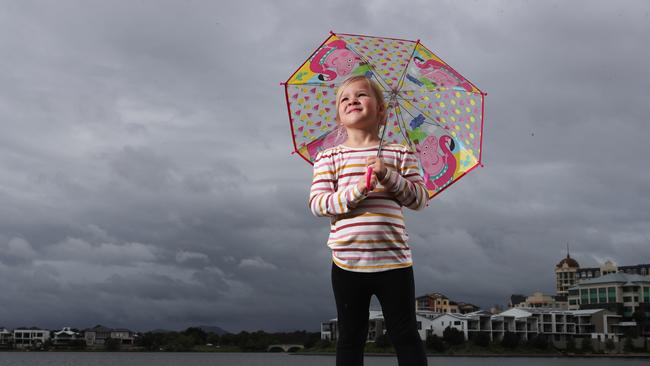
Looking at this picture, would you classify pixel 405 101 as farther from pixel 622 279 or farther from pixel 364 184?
pixel 622 279

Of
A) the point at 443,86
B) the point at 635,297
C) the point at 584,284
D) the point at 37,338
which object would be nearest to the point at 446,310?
the point at 584,284

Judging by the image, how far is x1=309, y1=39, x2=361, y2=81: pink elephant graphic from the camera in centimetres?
530

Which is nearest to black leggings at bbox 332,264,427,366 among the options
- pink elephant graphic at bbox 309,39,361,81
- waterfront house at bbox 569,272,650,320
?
pink elephant graphic at bbox 309,39,361,81

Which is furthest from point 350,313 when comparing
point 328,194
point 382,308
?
point 328,194

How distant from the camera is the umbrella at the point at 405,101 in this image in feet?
17.1

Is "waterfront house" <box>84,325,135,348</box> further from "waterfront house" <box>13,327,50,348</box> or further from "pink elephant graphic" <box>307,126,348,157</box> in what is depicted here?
"pink elephant graphic" <box>307,126,348,157</box>

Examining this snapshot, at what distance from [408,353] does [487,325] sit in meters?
111

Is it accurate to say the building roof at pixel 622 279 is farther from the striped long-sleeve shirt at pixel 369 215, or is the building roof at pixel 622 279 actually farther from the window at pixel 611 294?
the striped long-sleeve shirt at pixel 369 215

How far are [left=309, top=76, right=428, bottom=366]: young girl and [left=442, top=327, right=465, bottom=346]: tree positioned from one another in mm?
103462

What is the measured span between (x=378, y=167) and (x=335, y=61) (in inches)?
68.4

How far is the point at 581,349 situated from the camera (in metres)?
112

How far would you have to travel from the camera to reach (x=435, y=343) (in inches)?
4035

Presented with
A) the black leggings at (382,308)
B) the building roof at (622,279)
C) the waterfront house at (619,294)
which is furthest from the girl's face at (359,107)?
the building roof at (622,279)

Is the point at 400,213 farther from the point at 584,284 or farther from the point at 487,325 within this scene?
the point at 584,284
